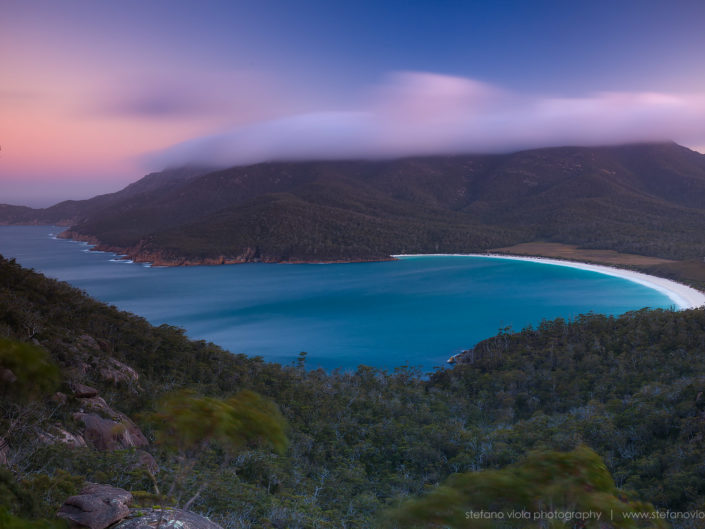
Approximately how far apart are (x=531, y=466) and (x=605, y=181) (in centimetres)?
13725

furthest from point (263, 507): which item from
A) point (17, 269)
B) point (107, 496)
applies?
point (17, 269)

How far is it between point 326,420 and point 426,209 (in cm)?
10547

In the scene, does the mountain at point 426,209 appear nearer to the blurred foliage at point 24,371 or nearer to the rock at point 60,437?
the rock at point 60,437

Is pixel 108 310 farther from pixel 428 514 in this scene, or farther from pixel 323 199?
pixel 323 199

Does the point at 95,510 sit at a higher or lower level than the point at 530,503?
lower

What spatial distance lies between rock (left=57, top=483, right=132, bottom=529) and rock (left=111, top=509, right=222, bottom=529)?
0.09 meters

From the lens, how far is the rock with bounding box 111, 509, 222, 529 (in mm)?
3680

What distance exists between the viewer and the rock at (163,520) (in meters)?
3.68

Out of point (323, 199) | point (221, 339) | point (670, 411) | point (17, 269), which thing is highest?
point (323, 199)

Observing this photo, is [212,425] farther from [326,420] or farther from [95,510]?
[326,420]

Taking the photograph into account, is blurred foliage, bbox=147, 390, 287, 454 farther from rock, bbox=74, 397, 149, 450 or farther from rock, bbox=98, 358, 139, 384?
rock, bbox=98, 358, 139, 384

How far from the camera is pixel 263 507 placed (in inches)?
295

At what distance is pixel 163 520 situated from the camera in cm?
378

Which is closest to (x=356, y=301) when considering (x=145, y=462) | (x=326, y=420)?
(x=326, y=420)
